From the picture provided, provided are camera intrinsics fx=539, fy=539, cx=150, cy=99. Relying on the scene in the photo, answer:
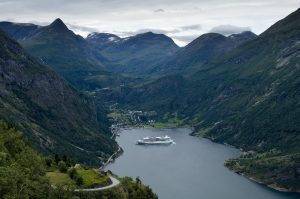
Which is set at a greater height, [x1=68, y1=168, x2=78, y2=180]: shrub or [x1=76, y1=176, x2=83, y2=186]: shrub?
[x1=68, y1=168, x2=78, y2=180]: shrub

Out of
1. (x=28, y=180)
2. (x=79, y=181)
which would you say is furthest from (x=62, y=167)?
(x=28, y=180)

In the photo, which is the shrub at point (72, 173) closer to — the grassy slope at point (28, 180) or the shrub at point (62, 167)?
the grassy slope at point (28, 180)

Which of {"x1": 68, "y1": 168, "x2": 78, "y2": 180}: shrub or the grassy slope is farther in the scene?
{"x1": 68, "y1": 168, "x2": 78, "y2": 180}: shrub

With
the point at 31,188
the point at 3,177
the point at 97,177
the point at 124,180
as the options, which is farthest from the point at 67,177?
the point at 3,177

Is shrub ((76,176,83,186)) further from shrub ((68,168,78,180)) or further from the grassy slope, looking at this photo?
the grassy slope

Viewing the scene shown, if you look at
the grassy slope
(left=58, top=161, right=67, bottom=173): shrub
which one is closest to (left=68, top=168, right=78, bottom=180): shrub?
the grassy slope

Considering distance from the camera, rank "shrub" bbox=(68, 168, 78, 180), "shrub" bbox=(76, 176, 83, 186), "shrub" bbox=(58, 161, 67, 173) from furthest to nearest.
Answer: "shrub" bbox=(58, 161, 67, 173), "shrub" bbox=(68, 168, 78, 180), "shrub" bbox=(76, 176, 83, 186)

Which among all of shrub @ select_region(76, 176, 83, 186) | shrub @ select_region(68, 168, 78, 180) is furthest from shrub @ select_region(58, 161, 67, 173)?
shrub @ select_region(76, 176, 83, 186)

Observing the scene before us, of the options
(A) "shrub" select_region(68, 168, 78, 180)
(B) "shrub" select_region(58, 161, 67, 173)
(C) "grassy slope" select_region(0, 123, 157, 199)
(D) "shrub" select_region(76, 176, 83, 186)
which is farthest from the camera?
(B) "shrub" select_region(58, 161, 67, 173)

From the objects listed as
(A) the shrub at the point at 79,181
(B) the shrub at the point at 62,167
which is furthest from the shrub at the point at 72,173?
(B) the shrub at the point at 62,167

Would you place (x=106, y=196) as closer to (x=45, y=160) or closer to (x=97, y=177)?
(x=97, y=177)

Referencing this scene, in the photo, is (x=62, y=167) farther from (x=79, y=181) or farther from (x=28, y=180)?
(x=28, y=180)
